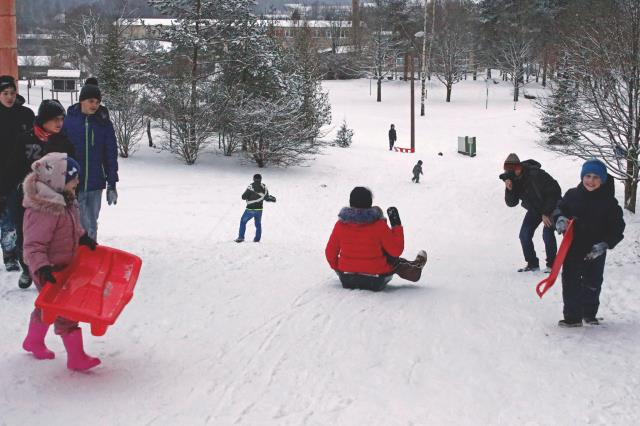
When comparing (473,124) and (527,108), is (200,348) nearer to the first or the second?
(473,124)

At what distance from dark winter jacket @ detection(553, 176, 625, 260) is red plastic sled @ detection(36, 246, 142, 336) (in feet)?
13.2

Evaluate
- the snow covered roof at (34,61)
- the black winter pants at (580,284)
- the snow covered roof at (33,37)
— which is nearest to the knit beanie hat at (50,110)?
the black winter pants at (580,284)

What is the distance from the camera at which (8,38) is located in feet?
27.9

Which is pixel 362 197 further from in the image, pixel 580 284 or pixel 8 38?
pixel 8 38

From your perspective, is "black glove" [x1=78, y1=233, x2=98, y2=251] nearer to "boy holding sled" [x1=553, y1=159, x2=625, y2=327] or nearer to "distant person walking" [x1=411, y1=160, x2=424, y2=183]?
"boy holding sled" [x1=553, y1=159, x2=625, y2=327]

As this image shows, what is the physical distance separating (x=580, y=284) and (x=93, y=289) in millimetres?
4449

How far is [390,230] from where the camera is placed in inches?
289

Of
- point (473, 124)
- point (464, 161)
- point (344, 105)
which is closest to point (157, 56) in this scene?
point (464, 161)

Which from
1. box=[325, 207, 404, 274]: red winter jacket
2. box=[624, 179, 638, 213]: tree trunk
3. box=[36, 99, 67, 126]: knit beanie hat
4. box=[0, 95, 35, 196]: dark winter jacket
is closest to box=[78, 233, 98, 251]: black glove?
box=[36, 99, 67, 126]: knit beanie hat

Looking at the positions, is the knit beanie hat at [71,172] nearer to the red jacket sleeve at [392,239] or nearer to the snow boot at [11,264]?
the snow boot at [11,264]

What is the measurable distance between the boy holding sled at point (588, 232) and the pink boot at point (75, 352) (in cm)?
429

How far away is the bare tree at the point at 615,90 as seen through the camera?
632 inches

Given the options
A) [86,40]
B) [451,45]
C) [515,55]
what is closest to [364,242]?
[86,40]

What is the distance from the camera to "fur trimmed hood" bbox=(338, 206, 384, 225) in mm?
7273
